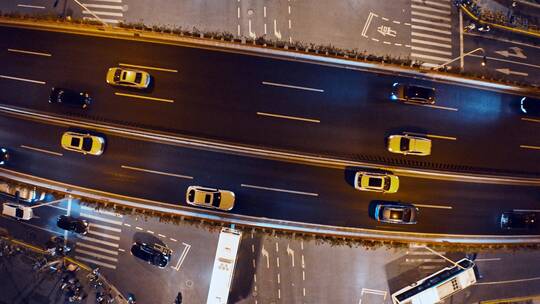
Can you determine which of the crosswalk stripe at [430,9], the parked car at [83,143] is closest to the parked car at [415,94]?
the crosswalk stripe at [430,9]

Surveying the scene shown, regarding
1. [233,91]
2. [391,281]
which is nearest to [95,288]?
[233,91]

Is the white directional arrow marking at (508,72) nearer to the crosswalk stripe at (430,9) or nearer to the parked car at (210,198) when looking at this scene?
the crosswalk stripe at (430,9)

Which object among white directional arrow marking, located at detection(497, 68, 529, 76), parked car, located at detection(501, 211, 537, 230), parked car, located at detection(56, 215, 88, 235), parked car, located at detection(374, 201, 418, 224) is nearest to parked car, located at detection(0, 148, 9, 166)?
parked car, located at detection(56, 215, 88, 235)

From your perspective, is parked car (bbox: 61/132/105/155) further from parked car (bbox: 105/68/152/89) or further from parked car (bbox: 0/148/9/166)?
parked car (bbox: 0/148/9/166)

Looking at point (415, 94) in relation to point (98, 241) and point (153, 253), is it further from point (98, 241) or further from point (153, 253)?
point (98, 241)

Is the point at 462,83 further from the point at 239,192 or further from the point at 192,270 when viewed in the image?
the point at 192,270

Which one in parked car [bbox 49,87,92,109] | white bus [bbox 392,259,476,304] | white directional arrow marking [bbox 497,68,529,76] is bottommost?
white bus [bbox 392,259,476,304]

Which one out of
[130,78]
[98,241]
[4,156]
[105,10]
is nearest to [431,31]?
[130,78]
